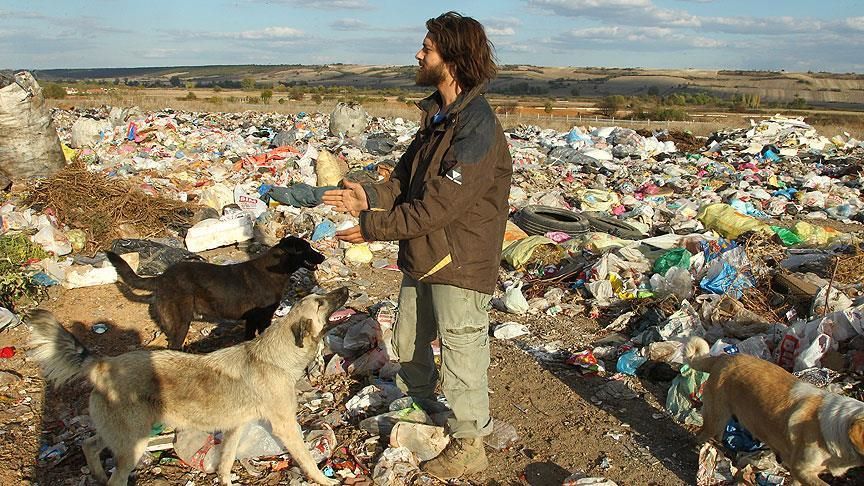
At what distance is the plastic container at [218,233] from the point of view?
7160 mm

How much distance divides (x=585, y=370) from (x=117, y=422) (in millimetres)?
3038

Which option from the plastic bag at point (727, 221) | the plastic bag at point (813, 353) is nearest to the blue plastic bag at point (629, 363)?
the plastic bag at point (813, 353)

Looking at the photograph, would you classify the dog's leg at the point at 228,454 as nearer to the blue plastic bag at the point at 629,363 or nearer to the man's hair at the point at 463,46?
the man's hair at the point at 463,46

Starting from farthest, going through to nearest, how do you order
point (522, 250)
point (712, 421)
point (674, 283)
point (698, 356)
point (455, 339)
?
point (522, 250) < point (674, 283) < point (698, 356) < point (712, 421) < point (455, 339)

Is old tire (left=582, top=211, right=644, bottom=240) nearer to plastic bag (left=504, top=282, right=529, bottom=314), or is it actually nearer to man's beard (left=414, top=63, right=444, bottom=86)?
plastic bag (left=504, top=282, right=529, bottom=314)

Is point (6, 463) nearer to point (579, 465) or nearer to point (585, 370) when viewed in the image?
point (579, 465)

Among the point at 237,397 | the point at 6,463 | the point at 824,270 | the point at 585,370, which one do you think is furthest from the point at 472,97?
the point at 824,270

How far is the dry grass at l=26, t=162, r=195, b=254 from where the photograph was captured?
22.9 ft

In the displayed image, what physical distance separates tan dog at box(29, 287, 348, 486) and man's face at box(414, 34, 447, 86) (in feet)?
3.80

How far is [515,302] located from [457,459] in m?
2.85

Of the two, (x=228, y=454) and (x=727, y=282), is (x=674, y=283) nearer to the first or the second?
(x=727, y=282)

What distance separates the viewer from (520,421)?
3924mm

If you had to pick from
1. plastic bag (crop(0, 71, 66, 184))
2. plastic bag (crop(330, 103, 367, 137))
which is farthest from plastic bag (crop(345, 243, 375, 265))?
A: plastic bag (crop(330, 103, 367, 137))

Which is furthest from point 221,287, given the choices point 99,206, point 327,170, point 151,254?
point 327,170
